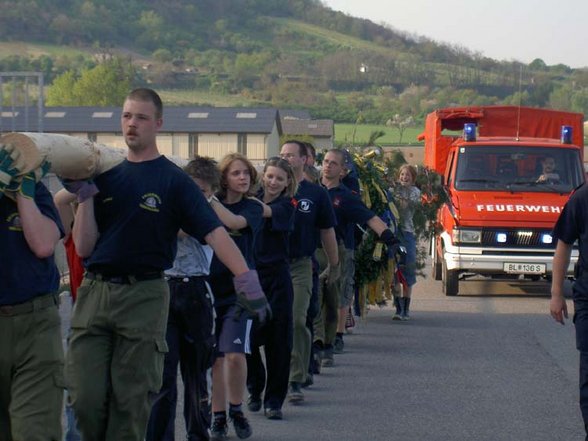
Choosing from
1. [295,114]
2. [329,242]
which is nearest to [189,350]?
[329,242]

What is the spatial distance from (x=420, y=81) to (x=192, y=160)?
120 metres

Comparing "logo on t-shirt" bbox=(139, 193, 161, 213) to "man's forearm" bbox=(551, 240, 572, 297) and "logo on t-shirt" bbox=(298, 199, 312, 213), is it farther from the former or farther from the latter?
"logo on t-shirt" bbox=(298, 199, 312, 213)

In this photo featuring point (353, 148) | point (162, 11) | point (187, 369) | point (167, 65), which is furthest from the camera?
point (162, 11)

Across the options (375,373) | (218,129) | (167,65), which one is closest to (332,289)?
(375,373)

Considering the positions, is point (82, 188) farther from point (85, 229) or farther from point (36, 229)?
point (36, 229)

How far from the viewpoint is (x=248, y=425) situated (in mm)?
8328

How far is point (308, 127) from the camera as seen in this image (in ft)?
324

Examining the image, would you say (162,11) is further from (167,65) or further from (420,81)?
Answer: (420,81)

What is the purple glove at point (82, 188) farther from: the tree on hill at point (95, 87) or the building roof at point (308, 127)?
the tree on hill at point (95, 87)

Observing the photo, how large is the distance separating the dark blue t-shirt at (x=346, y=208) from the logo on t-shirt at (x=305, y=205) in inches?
66.2

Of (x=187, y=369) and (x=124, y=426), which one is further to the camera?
(x=187, y=369)

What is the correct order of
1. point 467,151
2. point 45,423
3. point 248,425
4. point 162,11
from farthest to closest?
point 162,11 → point 467,151 → point 248,425 → point 45,423

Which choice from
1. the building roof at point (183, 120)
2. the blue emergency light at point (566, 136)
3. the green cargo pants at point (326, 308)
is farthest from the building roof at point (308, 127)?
the green cargo pants at point (326, 308)

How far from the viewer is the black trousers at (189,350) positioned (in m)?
7.18
